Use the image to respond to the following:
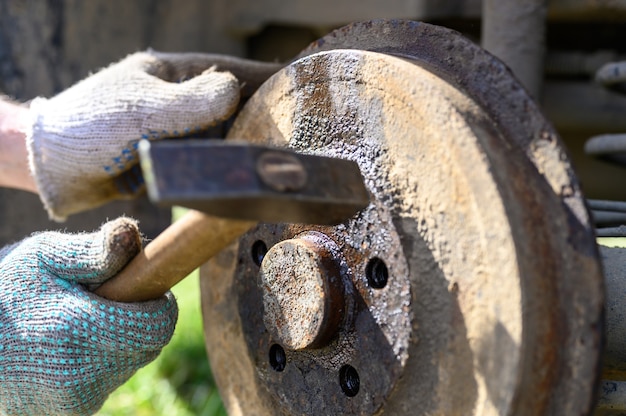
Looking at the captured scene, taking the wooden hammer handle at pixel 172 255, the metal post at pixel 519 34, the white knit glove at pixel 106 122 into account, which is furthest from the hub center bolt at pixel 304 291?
→ the metal post at pixel 519 34

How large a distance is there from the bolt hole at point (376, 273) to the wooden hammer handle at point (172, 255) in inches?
6.9

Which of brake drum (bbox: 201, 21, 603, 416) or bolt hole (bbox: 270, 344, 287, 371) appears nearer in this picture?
brake drum (bbox: 201, 21, 603, 416)

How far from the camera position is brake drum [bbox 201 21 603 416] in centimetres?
76

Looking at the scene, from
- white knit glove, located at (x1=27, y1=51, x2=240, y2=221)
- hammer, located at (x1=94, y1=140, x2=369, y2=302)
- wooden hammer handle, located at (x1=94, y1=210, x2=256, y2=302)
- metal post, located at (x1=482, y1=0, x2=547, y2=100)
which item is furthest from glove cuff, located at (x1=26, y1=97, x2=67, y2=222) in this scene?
metal post, located at (x1=482, y1=0, x2=547, y2=100)

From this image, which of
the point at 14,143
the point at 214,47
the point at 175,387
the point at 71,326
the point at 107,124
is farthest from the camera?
the point at 214,47

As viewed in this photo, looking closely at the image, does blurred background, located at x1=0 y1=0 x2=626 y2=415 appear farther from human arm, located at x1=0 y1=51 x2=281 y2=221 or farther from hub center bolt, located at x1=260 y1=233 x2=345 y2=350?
hub center bolt, located at x1=260 y1=233 x2=345 y2=350

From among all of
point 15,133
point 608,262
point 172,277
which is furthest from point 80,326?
point 608,262

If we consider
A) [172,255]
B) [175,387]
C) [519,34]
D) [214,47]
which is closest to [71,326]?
[172,255]

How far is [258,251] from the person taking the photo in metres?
1.10

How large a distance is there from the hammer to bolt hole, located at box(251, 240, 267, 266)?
7.3 inches

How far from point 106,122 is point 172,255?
350 millimetres

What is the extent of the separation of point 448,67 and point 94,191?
25.4 inches

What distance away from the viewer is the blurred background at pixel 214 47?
66.9 inches

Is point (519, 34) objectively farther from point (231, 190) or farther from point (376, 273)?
point (231, 190)
